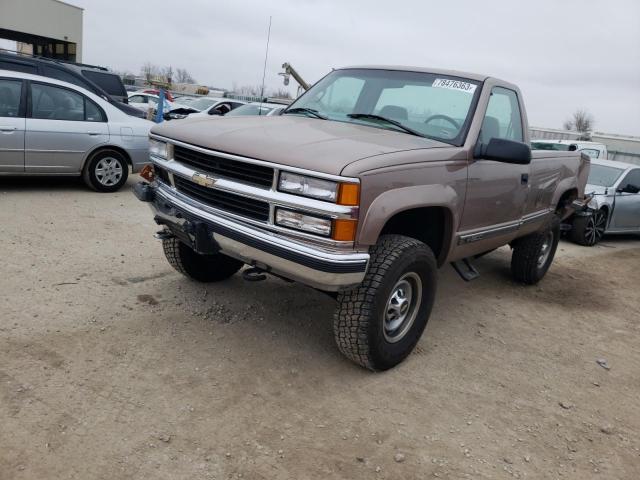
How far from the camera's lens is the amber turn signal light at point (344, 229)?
2.91 metres

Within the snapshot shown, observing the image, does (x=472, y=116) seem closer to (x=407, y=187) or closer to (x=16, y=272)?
(x=407, y=187)

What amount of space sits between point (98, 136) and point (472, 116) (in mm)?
5810

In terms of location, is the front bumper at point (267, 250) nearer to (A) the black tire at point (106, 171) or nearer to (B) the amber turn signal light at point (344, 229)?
(B) the amber turn signal light at point (344, 229)

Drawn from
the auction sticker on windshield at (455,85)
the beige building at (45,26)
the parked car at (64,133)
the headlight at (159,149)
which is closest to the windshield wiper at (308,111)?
the auction sticker on windshield at (455,85)

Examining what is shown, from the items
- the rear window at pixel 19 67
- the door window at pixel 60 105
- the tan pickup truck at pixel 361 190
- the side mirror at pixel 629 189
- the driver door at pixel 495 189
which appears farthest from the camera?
the side mirror at pixel 629 189

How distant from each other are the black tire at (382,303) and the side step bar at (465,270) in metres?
0.78

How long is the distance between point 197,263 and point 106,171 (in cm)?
430

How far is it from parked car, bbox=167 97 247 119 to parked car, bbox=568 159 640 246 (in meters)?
9.38

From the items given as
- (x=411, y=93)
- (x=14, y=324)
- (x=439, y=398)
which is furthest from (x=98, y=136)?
(x=439, y=398)

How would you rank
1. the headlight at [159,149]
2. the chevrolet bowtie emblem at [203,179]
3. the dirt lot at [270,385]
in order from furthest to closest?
the headlight at [159,149] → the chevrolet bowtie emblem at [203,179] → the dirt lot at [270,385]

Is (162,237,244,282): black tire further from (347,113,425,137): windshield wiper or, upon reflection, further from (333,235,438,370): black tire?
(347,113,425,137): windshield wiper

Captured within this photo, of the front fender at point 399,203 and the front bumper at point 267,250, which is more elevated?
the front fender at point 399,203

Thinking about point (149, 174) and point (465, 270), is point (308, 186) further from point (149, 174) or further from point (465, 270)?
point (465, 270)

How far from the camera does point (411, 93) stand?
4.27m
